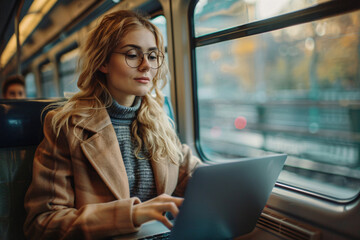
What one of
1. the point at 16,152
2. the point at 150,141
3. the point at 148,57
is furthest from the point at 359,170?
the point at 16,152

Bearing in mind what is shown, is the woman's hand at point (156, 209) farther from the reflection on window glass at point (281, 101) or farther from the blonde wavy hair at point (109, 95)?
the reflection on window glass at point (281, 101)

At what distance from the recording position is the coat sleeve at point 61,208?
3.58ft

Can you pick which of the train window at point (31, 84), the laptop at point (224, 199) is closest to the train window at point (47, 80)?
the train window at point (31, 84)

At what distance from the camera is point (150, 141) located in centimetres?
150

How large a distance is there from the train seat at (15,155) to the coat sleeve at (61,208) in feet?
0.80

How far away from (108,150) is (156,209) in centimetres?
43

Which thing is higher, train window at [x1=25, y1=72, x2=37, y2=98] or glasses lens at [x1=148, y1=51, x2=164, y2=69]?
train window at [x1=25, y1=72, x2=37, y2=98]

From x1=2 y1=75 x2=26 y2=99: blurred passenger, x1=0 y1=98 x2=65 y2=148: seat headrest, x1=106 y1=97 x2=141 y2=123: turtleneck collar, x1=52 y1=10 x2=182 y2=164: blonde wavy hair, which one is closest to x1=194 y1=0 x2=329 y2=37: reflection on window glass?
x1=52 y1=10 x2=182 y2=164: blonde wavy hair

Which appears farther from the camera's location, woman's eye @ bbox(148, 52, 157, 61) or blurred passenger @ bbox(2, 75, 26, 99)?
blurred passenger @ bbox(2, 75, 26, 99)

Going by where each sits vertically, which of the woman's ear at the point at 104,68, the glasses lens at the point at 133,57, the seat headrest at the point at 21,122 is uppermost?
the glasses lens at the point at 133,57

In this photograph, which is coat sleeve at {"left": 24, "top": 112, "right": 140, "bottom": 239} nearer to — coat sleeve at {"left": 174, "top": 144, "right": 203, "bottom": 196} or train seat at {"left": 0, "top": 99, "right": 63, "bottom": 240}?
train seat at {"left": 0, "top": 99, "right": 63, "bottom": 240}

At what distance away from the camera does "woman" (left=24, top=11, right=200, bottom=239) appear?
43.6 inches

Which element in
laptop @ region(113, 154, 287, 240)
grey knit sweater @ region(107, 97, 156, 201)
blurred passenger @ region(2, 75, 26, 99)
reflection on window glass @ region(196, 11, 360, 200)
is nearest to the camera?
laptop @ region(113, 154, 287, 240)

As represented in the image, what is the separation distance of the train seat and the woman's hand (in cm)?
76
